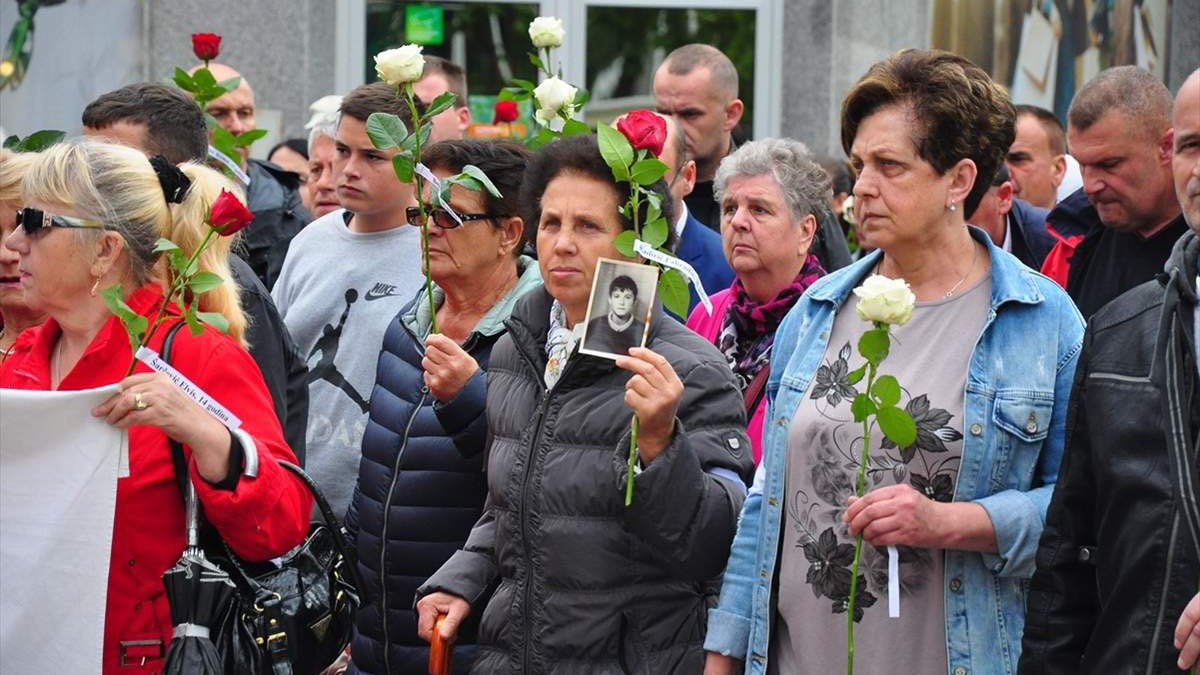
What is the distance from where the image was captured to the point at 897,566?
354 cm

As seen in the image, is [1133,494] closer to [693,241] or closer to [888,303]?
[888,303]

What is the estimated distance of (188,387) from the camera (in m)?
3.77

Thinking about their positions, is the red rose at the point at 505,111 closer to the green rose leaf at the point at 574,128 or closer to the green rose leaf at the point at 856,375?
the green rose leaf at the point at 574,128

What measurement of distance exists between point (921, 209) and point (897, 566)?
762 millimetres

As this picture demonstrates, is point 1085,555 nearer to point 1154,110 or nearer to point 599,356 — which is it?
point 599,356

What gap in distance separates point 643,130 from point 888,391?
2.61 feet

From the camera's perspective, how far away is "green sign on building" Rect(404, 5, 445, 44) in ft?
35.6

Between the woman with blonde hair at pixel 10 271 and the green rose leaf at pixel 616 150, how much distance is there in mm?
2024

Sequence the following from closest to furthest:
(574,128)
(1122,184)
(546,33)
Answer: (574,128) → (546,33) → (1122,184)

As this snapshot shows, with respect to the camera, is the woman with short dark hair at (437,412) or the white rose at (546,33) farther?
the white rose at (546,33)

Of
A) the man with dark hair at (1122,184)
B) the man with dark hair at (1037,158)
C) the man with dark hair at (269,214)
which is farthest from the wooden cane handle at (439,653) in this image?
the man with dark hair at (1037,158)

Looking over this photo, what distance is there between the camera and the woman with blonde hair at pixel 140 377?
377 cm

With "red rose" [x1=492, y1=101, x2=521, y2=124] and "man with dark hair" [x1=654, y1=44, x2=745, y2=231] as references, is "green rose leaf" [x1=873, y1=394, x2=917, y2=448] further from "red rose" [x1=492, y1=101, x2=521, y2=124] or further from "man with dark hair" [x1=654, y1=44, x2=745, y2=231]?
"man with dark hair" [x1=654, y1=44, x2=745, y2=231]

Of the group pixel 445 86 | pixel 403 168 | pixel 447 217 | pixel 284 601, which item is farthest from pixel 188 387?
pixel 445 86
